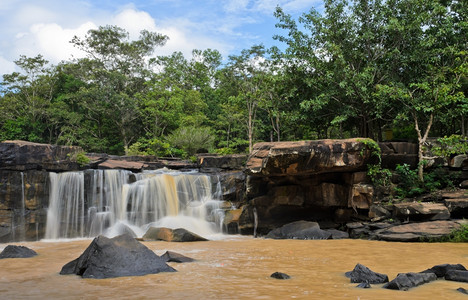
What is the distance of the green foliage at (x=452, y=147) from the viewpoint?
531 inches

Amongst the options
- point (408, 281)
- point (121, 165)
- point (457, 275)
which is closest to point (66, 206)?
point (121, 165)

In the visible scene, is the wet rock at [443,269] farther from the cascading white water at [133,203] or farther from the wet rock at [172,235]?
the cascading white water at [133,203]

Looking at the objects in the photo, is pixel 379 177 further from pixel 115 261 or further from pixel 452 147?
pixel 115 261

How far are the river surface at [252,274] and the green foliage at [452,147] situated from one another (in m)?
4.15

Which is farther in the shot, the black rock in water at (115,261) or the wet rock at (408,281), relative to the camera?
the black rock in water at (115,261)

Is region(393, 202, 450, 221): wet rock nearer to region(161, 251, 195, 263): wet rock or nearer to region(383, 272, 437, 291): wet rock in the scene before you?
region(383, 272, 437, 291): wet rock

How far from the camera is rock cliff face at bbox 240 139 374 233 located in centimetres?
1380

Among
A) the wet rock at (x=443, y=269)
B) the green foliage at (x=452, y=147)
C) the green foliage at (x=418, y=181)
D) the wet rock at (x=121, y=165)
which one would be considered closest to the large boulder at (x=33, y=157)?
the wet rock at (x=121, y=165)

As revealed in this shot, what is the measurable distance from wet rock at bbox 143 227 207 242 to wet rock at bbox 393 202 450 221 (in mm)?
6850

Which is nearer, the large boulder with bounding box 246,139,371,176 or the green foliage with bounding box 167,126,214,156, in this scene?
the large boulder with bounding box 246,139,371,176

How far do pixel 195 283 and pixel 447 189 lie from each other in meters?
11.2

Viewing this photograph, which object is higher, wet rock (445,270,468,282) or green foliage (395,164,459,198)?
green foliage (395,164,459,198)

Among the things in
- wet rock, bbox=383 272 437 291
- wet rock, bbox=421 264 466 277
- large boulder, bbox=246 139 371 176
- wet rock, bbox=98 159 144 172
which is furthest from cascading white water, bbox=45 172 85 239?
wet rock, bbox=421 264 466 277

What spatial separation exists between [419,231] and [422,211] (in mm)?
851
